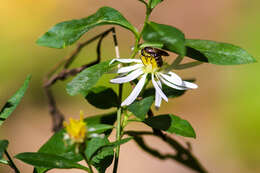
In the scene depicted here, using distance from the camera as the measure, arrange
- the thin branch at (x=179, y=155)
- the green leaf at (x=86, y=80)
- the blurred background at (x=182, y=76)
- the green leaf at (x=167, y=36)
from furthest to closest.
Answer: the blurred background at (x=182, y=76) < the thin branch at (x=179, y=155) < the green leaf at (x=86, y=80) < the green leaf at (x=167, y=36)

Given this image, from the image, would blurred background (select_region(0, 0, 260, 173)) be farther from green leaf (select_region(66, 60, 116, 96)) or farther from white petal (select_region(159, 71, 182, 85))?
green leaf (select_region(66, 60, 116, 96))

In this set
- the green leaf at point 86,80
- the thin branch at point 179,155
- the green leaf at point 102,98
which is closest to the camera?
the green leaf at point 86,80

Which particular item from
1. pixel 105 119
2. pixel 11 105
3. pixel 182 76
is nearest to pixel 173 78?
pixel 105 119

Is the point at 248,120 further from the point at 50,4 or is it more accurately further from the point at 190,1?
the point at 50,4

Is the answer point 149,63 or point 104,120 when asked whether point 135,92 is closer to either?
point 149,63

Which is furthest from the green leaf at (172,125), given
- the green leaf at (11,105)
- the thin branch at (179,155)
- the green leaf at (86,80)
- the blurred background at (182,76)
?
the blurred background at (182,76)

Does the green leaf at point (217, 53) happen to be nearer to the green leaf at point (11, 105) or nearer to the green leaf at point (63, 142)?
the green leaf at point (63, 142)

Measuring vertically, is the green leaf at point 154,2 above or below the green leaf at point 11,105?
above
